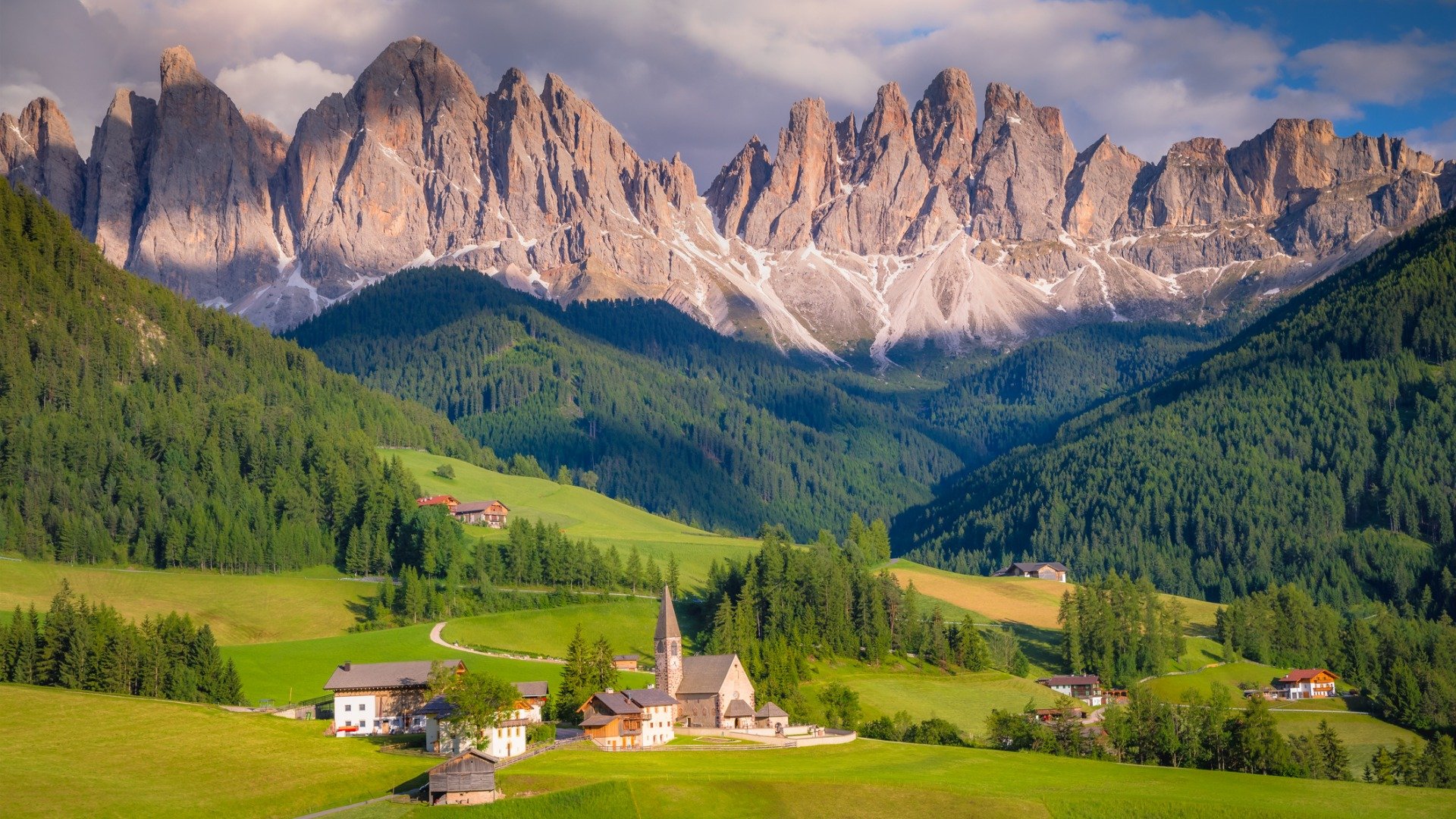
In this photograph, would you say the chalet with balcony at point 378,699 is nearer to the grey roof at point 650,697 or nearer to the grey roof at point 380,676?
the grey roof at point 380,676

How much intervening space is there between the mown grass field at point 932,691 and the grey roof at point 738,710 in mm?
12542

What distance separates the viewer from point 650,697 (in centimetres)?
10738

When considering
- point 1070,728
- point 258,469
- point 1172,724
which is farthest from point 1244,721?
point 258,469

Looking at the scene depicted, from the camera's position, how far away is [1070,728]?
11262 centimetres

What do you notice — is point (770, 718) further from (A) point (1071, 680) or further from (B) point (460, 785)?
(A) point (1071, 680)

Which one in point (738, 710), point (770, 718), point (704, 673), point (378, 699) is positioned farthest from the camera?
point (704, 673)

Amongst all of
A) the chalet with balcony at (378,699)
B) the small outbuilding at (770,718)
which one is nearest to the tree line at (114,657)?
the chalet with balcony at (378,699)

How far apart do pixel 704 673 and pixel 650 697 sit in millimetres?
10083

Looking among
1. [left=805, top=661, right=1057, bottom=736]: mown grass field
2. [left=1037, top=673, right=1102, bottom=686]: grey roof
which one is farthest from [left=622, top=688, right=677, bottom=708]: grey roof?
[left=1037, top=673, right=1102, bottom=686]: grey roof

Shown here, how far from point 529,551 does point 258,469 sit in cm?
3901

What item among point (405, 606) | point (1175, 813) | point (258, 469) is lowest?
point (1175, 813)

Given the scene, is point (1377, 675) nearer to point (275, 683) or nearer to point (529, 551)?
point (529, 551)

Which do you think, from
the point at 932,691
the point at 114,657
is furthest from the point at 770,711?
the point at 114,657

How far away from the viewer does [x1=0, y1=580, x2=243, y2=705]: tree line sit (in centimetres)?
10575
